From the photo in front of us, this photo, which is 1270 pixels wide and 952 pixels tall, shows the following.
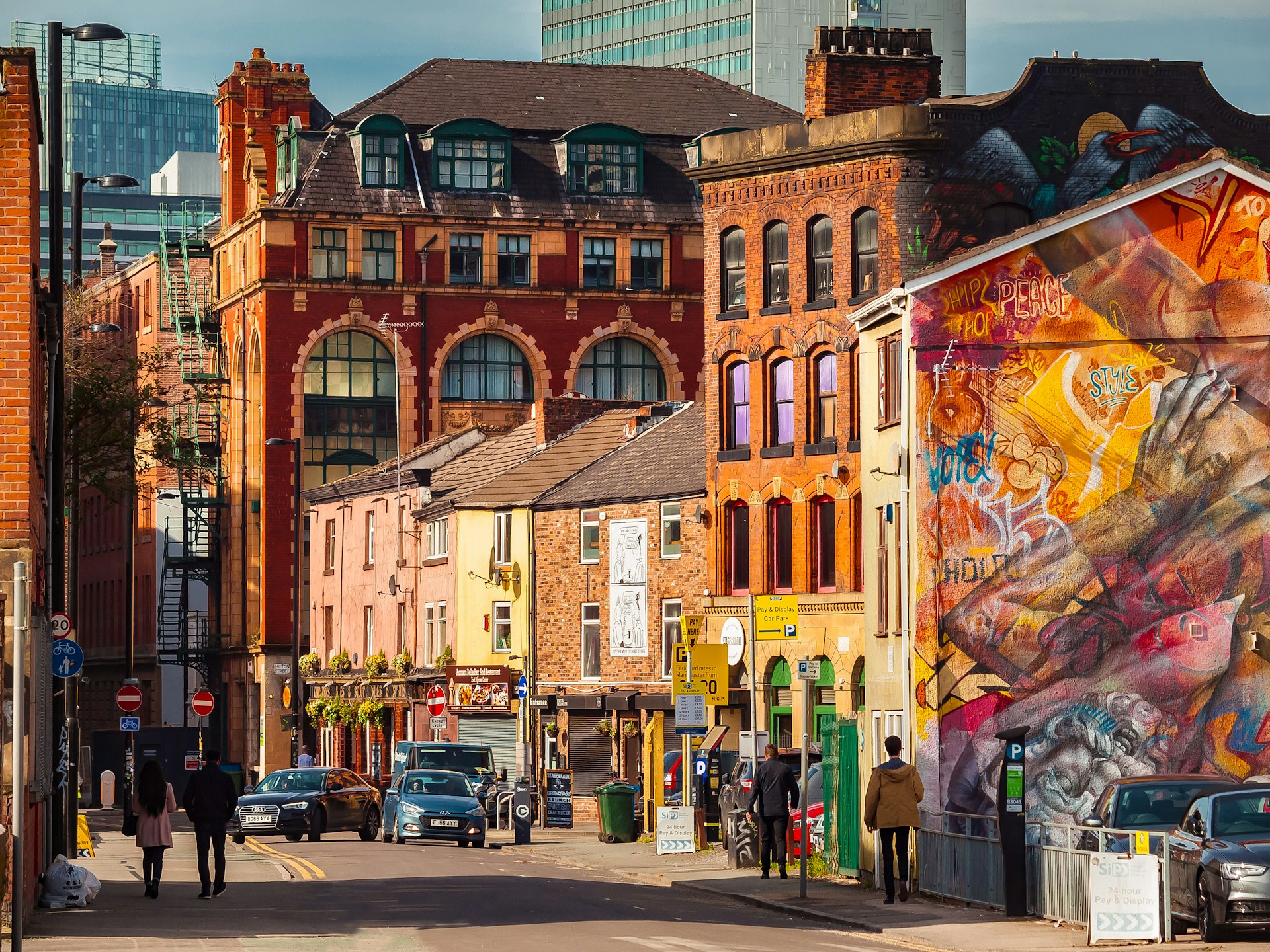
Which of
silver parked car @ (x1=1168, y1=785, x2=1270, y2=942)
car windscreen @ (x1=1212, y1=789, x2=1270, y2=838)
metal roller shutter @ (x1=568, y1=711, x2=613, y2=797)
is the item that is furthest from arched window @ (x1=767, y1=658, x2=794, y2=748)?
car windscreen @ (x1=1212, y1=789, x2=1270, y2=838)

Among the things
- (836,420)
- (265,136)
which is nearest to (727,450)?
(836,420)

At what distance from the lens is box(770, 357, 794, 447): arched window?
51.5 meters

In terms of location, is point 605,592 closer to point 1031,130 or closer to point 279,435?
point 1031,130

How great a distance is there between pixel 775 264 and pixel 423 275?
34214 millimetres

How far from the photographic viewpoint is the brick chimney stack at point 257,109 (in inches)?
3509

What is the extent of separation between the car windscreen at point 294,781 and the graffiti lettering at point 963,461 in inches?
679

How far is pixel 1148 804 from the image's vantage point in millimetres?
23766

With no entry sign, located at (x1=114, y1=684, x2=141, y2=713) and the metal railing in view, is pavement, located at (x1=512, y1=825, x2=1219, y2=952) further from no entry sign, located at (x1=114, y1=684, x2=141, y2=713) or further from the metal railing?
no entry sign, located at (x1=114, y1=684, x2=141, y2=713)

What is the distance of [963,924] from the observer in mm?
23766

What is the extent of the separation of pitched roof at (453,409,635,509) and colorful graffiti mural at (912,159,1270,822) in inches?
1211

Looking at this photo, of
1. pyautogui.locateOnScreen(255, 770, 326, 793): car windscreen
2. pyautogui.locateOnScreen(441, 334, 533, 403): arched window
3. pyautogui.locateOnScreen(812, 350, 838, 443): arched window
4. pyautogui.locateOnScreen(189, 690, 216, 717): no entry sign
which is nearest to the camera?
pyautogui.locateOnScreen(255, 770, 326, 793): car windscreen

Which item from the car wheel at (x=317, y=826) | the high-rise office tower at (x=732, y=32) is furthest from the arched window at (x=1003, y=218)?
the high-rise office tower at (x=732, y=32)

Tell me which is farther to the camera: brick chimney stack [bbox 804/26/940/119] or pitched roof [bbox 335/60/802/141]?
pitched roof [bbox 335/60/802/141]

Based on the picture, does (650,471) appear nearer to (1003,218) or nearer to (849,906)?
(1003,218)
